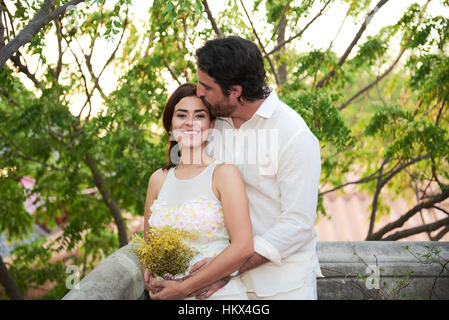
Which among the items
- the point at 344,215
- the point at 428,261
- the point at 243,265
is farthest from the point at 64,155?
→ the point at 344,215

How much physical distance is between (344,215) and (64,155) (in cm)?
554

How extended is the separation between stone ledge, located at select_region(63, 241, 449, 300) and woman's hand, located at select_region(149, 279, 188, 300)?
1.34 ft

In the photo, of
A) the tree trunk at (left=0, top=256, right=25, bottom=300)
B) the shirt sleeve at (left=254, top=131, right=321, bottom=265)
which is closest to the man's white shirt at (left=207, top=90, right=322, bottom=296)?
the shirt sleeve at (left=254, top=131, right=321, bottom=265)

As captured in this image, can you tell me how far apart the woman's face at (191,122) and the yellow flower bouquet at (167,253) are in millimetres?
490

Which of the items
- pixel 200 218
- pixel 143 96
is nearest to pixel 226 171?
pixel 200 218

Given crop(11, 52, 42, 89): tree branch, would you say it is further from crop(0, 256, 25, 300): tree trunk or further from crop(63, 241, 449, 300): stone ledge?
crop(63, 241, 449, 300): stone ledge

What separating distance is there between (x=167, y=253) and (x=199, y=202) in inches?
12.6

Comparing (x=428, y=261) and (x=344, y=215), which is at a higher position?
(x=428, y=261)

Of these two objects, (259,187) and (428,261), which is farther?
(428,261)

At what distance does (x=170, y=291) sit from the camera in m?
2.28

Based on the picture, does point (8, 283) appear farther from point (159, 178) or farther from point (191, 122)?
point (191, 122)

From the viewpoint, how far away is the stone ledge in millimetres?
2867
